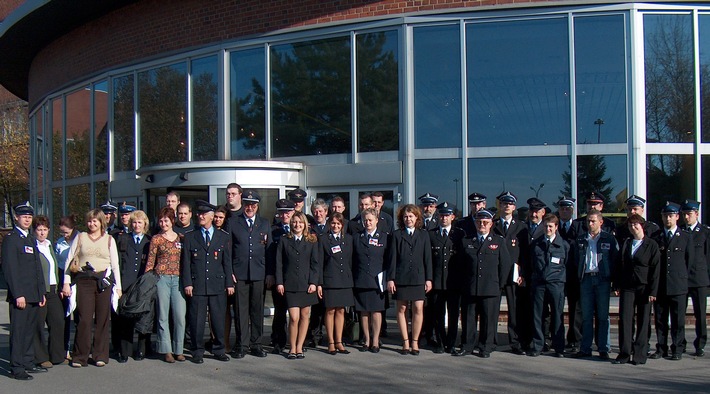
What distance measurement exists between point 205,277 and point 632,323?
15.6 ft

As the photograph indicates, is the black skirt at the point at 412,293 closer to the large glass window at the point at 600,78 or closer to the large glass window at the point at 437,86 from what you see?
the large glass window at the point at 437,86

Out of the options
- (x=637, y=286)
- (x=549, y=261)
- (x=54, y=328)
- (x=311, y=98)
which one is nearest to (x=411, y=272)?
(x=549, y=261)

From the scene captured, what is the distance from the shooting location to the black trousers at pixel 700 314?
807cm

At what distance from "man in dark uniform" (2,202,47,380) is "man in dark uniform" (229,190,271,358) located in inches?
81.5

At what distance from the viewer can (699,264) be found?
8102 mm

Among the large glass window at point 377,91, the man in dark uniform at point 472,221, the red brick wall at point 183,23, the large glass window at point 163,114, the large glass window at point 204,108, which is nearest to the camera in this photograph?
the man in dark uniform at point 472,221

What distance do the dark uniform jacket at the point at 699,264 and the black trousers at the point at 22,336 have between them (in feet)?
23.5

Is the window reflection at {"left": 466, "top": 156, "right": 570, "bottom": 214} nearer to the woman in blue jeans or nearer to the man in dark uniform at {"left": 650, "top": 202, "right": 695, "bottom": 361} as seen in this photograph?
the man in dark uniform at {"left": 650, "top": 202, "right": 695, "bottom": 361}

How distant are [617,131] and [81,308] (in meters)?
7.75

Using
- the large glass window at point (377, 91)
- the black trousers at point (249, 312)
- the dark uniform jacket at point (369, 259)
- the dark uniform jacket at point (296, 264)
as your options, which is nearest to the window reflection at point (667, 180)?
the large glass window at point (377, 91)

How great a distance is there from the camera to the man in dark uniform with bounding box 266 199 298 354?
836 centimetres

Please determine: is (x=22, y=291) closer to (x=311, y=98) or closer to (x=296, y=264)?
(x=296, y=264)

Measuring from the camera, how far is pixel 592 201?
881 centimetres

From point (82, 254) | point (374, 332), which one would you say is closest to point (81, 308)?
point (82, 254)
